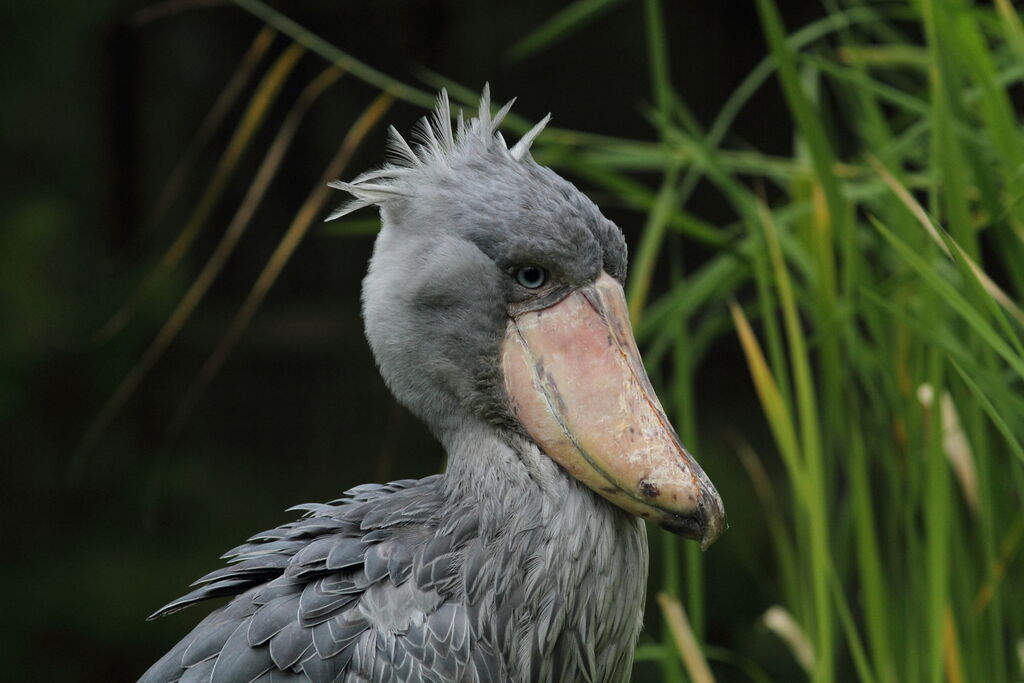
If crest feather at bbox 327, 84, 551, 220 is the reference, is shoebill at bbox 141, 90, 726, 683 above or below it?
below

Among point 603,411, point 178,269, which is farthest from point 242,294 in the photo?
point 603,411

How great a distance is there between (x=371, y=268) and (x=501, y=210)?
6.6 inches

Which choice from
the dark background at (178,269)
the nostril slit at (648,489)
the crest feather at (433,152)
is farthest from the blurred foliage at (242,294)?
the nostril slit at (648,489)

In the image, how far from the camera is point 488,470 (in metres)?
1.12

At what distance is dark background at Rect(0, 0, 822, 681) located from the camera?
321 centimetres

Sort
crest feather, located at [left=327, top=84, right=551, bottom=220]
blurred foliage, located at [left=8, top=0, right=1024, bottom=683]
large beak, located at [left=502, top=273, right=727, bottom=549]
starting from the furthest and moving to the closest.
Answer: blurred foliage, located at [left=8, top=0, right=1024, bottom=683] < crest feather, located at [left=327, top=84, right=551, bottom=220] < large beak, located at [left=502, top=273, right=727, bottom=549]

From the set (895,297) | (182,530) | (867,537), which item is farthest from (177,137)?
(867,537)

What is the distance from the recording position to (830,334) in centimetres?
134

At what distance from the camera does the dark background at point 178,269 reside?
321 centimetres

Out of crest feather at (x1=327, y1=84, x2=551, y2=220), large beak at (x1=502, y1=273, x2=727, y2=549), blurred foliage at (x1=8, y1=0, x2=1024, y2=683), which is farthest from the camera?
blurred foliage at (x1=8, y1=0, x2=1024, y2=683)

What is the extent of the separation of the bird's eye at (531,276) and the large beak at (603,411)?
24 mm

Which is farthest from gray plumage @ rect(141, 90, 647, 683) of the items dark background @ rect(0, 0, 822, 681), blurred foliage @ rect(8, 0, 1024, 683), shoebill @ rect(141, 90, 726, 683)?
dark background @ rect(0, 0, 822, 681)

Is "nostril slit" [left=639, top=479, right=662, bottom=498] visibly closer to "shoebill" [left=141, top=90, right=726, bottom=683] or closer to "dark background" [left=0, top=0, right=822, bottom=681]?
"shoebill" [left=141, top=90, right=726, bottom=683]

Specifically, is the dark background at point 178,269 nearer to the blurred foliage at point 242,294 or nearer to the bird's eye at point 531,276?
the blurred foliage at point 242,294
